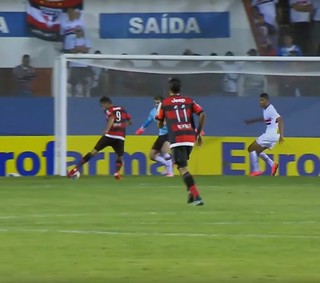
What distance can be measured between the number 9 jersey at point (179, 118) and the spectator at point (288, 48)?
39.9ft

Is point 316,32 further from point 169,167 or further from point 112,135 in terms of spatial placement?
point 112,135

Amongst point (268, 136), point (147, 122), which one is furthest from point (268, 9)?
point (147, 122)

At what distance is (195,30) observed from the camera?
3023cm

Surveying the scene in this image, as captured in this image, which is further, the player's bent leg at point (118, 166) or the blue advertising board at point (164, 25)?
the blue advertising board at point (164, 25)

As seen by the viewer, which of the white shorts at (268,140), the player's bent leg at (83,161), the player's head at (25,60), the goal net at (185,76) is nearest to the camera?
the player's bent leg at (83,161)

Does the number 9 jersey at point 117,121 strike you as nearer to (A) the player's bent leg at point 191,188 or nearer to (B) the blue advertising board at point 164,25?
(B) the blue advertising board at point 164,25

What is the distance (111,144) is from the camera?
25016 millimetres

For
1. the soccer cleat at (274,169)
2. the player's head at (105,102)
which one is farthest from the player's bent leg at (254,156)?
the player's head at (105,102)

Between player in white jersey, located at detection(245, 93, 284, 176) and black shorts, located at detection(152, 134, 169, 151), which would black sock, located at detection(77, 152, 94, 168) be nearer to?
black shorts, located at detection(152, 134, 169, 151)

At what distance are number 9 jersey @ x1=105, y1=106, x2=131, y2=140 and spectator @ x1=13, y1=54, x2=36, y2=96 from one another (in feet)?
12.5

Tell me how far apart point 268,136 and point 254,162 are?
0.79 metres

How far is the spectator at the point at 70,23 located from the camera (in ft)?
97.7

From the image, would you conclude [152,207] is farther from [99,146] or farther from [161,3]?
[161,3]

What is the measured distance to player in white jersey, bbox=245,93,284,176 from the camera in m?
25.6
